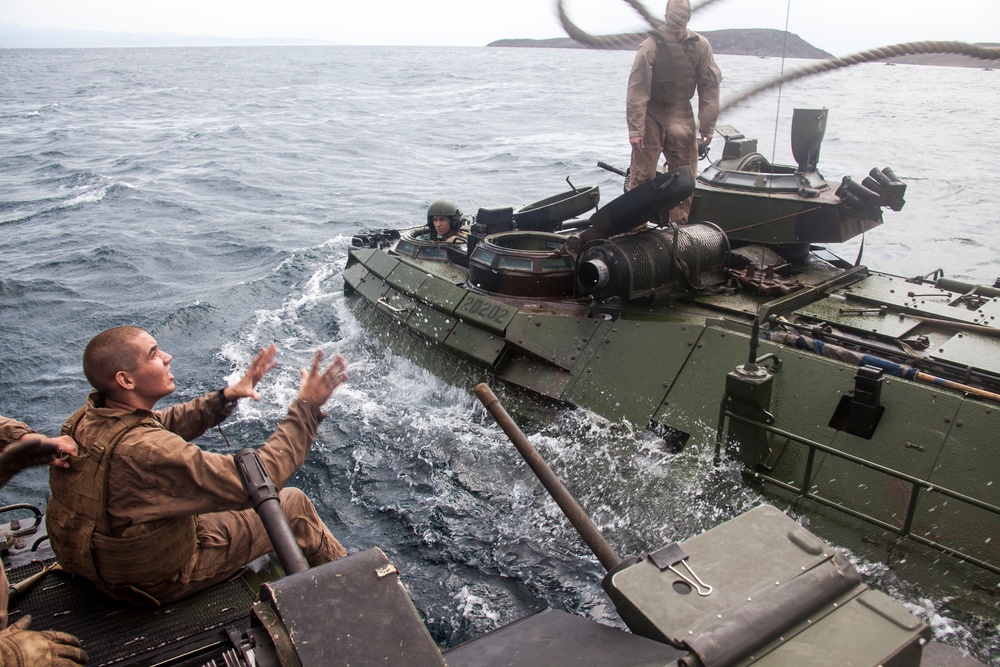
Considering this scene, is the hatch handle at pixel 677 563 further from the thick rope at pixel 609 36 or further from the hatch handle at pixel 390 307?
the hatch handle at pixel 390 307

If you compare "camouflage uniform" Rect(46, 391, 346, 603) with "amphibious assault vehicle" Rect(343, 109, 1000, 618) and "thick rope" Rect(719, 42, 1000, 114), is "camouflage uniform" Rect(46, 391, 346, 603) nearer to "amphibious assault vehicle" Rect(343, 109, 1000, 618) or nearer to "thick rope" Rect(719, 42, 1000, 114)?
"thick rope" Rect(719, 42, 1000, 114)

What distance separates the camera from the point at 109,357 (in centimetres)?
390

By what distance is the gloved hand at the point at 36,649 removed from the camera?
3.18 metres

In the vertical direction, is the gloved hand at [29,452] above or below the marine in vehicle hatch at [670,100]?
below

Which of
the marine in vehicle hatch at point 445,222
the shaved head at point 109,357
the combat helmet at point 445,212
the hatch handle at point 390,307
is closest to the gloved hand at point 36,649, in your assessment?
the shaved head at point 109,357

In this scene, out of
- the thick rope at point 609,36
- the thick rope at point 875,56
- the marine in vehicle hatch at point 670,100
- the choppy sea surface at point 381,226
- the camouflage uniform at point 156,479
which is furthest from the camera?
the marine in vehicle hatch at point 670,100

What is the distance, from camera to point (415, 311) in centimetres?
1038

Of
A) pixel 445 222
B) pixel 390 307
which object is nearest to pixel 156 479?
pixel 390 307

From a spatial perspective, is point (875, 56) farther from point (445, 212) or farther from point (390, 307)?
point (445, 212)

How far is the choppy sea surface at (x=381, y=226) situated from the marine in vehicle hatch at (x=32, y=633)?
317 centimetres

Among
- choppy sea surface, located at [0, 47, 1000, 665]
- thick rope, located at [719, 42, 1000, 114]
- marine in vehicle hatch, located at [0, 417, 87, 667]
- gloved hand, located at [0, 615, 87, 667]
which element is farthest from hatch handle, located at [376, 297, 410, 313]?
thick rope, located at [719, 42, 1000, 114]

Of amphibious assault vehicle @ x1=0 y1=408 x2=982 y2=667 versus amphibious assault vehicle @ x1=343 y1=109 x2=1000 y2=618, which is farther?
amphibious assault vehicle @ x1=343 y1=109 x2=1000 y2=618

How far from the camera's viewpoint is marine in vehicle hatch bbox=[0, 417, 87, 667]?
321cm

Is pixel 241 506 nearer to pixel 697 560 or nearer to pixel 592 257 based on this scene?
pixel 697 560
